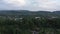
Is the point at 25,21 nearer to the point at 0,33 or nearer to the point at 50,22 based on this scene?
the point at 50,22

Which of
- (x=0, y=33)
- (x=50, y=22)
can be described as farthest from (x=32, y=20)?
(x=0, y=33)

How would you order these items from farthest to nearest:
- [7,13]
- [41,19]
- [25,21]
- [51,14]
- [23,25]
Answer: [51,14]
[7,13]
[41,19]
[25,21]
[23,25]

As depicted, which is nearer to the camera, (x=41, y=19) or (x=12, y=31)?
(x=12, y=31)

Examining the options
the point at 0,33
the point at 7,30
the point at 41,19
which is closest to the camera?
the point at 0,33

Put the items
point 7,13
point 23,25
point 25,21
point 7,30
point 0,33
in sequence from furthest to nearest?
point 7,13
point 25,21
point 23,25
point 7,30
point 0,33

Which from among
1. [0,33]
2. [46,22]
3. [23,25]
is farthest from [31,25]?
[0,33]

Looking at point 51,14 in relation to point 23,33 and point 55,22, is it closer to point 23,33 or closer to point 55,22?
point 55,22

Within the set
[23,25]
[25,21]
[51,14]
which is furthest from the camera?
[51,14]

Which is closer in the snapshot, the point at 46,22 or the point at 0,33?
the point at 0,33
